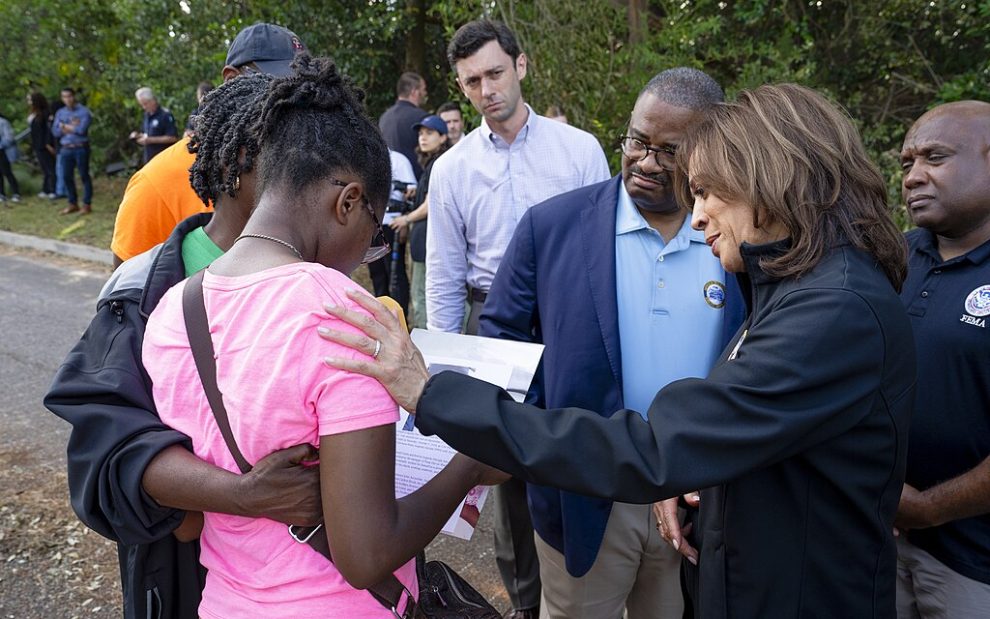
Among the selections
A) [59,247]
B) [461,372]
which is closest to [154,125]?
[59,247]

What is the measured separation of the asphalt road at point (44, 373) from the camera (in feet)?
12.4

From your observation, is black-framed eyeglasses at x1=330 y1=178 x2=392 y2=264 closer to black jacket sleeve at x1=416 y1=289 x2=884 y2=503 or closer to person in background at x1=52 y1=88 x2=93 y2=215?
black jacket sleeve at x1=416 y1=289 x2=884 y2=503

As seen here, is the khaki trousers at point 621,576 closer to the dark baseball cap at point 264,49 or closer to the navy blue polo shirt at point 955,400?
the navy blue polo shirt at point 955,400

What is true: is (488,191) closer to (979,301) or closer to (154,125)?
(979,301)

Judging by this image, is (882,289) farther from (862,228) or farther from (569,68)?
(569,68)

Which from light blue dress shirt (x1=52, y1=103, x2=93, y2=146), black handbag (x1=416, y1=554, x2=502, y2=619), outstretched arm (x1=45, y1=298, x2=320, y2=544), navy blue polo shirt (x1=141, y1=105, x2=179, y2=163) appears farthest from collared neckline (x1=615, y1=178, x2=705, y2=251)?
light blue dress shirt (x1=52, y1=103, x2=93, y2=146)

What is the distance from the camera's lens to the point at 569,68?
6.55 metres

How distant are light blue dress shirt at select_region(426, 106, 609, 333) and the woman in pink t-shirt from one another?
192 centimetres

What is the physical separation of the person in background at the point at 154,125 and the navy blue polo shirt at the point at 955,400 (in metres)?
12.2

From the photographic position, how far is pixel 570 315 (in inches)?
97.3

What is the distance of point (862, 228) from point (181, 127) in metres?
13.5

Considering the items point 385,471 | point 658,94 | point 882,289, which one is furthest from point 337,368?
point 658,94

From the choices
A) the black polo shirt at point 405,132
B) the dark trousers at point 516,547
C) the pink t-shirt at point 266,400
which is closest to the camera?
the pink t-shirt at point 266,400

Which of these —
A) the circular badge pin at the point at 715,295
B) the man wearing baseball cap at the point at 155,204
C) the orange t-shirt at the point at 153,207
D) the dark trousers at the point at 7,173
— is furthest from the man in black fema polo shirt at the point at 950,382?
the dark trousers at the point at 7,173
